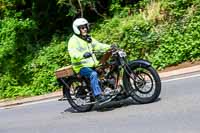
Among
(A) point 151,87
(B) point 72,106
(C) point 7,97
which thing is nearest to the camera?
(A) point 151,87

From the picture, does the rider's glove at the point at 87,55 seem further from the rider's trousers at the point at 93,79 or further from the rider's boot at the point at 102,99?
the rider's boot at the point at 102,99

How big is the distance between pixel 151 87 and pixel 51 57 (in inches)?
345

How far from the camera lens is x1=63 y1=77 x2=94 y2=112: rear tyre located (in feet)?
38.3

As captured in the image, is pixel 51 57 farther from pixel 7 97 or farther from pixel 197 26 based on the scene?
pixel 197 26

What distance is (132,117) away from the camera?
33.1ft

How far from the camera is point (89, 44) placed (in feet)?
37.2

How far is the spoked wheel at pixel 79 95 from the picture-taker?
38.3 feet

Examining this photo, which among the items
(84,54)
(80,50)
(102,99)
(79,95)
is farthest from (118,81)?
(79,95)

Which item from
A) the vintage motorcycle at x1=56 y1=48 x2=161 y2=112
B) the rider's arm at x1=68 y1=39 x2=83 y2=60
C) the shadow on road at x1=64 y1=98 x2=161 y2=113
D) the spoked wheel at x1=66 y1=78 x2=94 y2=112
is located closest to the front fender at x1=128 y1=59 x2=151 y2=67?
the vintage motorcycle at x1=56 y1=48 x2=161 y2=112

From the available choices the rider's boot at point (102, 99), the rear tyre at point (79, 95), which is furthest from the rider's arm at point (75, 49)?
the rider's boot at point (102, 99)

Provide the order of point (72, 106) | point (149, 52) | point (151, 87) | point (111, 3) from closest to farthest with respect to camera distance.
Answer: point (151, 87) → point (72, 106) → point (149, 52) → point (111, 3)

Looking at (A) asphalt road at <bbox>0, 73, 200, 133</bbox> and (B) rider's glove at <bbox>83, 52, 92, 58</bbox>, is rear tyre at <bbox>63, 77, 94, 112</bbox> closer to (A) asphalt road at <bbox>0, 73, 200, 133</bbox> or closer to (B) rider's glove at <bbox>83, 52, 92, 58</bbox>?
(A) asphalt road at <bbox>0, 73, 200, 133</bbox>

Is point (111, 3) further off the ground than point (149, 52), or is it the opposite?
point (111, 3)

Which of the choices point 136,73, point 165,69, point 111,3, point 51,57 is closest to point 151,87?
point 136,73
